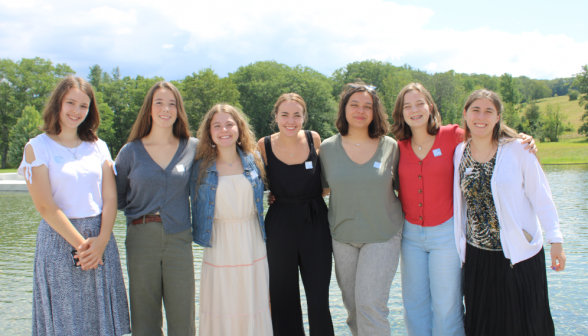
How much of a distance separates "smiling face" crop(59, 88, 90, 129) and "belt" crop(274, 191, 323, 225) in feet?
6.50

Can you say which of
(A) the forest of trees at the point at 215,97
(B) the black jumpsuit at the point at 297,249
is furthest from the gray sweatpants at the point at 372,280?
(A) the forest of trees at the point at 215,97

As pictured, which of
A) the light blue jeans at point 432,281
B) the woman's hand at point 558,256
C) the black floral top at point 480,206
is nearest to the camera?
the woman's hand at point 558,256

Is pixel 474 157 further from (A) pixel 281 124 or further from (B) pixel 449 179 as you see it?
(A) pixel 281 124

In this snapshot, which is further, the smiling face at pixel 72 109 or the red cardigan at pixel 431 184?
the red cardigan at pixel 431 184

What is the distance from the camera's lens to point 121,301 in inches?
131

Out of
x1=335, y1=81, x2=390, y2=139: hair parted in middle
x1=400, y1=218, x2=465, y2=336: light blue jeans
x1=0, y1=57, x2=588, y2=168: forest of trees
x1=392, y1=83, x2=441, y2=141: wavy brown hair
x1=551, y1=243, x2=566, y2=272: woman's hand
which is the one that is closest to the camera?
x1=551, y1=243, x2=566, y2=272: woman's hand

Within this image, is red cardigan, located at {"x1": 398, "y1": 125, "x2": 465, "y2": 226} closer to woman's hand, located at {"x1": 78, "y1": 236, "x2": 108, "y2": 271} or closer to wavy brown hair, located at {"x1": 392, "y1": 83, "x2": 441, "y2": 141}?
wavy brown hair, located at {"x1": 392, "y1": 83, "x2": 441, "y2": 141}

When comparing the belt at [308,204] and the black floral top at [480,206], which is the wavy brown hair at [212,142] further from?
the black floral top at [480,206]

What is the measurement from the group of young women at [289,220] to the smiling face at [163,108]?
1 cm

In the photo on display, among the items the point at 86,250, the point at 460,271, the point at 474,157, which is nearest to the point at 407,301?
the point at 460,271

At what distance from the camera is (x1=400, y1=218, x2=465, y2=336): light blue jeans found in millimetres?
3389

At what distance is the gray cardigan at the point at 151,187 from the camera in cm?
334

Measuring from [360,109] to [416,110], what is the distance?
1.77 ft

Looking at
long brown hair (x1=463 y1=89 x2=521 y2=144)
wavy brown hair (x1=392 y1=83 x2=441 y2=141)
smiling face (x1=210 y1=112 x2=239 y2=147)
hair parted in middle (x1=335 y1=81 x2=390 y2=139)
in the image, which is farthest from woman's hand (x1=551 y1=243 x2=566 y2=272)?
smiling face (x1=210 y1=112 x2=239 y2=147)
